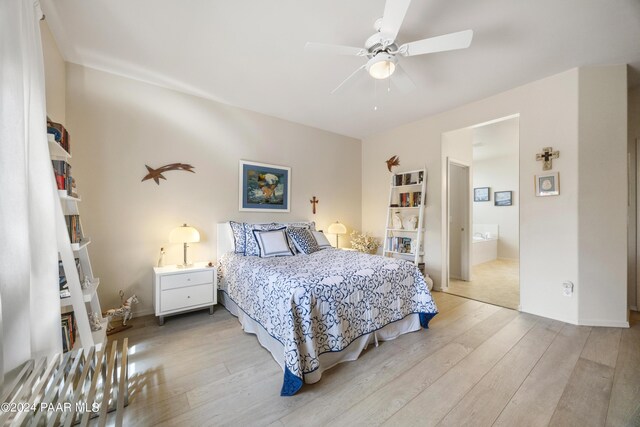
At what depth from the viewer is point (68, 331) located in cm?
162

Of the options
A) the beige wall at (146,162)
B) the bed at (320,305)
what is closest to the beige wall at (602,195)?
the bed at (320,305)

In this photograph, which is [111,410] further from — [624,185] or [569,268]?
[624,185]

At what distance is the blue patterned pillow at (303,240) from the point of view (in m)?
3.08

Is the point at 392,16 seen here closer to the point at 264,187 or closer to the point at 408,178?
the point at 264,187

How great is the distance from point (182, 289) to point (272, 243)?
3.45 feet

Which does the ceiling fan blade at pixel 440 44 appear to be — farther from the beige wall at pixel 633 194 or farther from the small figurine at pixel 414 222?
the beige wall at pixel 633 194

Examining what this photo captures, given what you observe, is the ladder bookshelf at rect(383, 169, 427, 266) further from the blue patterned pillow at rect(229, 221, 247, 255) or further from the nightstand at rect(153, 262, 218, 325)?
the nightstand at rect(153, 262, 218, 325)

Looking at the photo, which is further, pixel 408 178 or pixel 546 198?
pixel 408 178

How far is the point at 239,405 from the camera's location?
148 centimetres

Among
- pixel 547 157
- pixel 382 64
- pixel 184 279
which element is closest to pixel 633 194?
pixel 547 157

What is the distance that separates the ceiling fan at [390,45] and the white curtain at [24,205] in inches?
61.2

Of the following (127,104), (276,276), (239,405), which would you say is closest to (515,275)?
(276,276)

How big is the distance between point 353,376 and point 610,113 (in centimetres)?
355

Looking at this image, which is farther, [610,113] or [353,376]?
[610,113]
